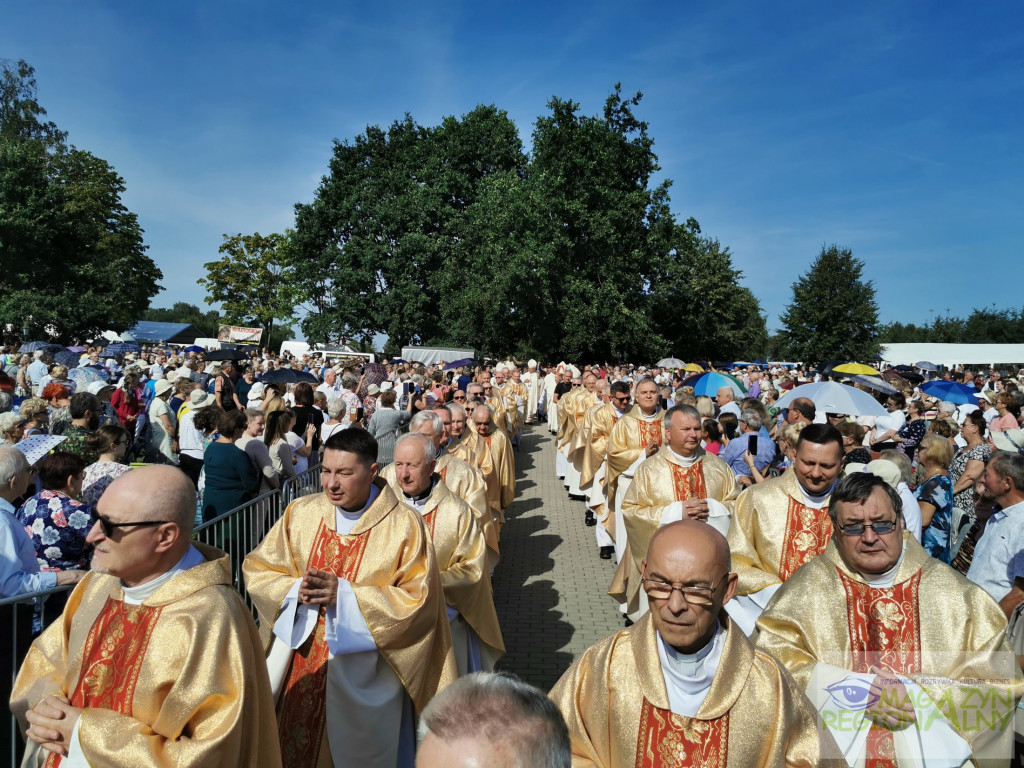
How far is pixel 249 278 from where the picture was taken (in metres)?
53.8

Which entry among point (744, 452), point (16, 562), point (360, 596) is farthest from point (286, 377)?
point (360, 596)

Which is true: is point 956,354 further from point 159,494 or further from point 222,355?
point 159,494

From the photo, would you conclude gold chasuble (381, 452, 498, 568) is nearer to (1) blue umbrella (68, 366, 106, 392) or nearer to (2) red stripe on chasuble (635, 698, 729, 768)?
(2) red stripe on chasuble (635, 698, 729, 768)

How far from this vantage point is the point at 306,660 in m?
3.83

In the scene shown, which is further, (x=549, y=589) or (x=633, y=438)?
(x=633, y=438)

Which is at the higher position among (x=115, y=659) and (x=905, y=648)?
(x=115, y=659)

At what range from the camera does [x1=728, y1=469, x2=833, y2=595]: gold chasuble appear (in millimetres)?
4434

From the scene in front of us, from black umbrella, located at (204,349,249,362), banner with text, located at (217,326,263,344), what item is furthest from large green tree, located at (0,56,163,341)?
black umbrella, located at (204,349,249,362)

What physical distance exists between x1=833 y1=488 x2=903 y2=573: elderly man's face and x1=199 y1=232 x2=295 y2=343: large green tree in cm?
5273

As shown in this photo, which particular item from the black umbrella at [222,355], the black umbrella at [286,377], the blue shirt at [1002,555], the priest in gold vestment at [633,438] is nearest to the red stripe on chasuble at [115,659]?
the blue shirt at [1002,555]

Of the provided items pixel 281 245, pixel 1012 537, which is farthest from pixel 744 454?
pixel 281 245

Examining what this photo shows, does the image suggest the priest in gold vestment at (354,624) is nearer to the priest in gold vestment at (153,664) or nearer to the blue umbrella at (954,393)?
the priest in gold vestment at (153,664)

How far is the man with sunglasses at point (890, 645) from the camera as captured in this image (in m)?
2.99

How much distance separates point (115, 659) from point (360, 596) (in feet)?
4.07
